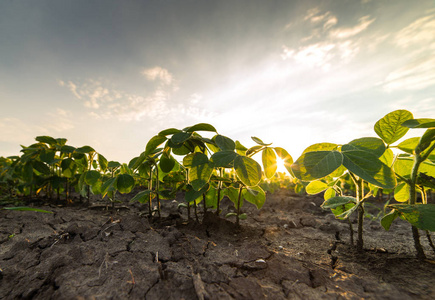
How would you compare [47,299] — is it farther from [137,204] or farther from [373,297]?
[137,204]

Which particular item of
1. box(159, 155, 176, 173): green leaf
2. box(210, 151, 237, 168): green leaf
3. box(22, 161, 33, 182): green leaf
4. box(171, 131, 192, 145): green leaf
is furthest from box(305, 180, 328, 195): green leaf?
box(22, 161, 33, 182): green leaf

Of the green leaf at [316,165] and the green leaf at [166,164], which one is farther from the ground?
the green leaf at [166,164]

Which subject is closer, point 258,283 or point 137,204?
point 258,283

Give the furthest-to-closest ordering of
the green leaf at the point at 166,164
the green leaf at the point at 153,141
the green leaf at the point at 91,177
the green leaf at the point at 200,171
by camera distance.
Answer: the green leaf at the point at 91,177, the green leaf at the point at 166,164, the green leaf at the point at 153,141, the green leaf at the point at 200,171

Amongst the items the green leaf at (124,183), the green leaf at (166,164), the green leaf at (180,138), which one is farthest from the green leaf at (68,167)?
the green leaf at (180,138)

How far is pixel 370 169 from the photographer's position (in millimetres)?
957

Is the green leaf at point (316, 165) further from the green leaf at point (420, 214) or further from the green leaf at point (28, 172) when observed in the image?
the green leaf at point (28, 172)

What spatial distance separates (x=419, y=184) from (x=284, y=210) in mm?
2433

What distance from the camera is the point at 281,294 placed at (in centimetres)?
102

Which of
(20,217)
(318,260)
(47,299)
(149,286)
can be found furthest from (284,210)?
(20,217)

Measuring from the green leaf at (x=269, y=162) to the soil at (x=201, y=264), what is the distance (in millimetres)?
601

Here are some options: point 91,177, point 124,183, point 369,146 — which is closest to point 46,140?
point 91,177

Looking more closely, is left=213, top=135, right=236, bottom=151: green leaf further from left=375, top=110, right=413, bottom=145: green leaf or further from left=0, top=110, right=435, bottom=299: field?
left=375, top=110, right=413, bottom=145: green leaf

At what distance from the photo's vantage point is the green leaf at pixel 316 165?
949mm
